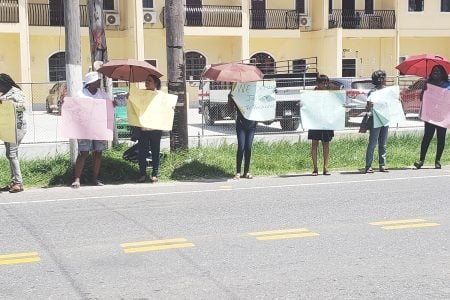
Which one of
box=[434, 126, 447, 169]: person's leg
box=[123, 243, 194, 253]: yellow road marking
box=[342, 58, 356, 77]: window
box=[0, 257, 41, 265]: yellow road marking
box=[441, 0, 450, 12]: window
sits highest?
box=[441, 0, 450, 12]: window

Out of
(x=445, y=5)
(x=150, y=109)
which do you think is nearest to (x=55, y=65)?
(x=150, y=109)

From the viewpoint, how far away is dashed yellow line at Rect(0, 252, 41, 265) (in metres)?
6.25

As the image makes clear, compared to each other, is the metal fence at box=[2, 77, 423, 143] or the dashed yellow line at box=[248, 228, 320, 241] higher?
the metal fence at box=[2, 77, 423, 143]

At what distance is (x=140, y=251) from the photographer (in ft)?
21.7

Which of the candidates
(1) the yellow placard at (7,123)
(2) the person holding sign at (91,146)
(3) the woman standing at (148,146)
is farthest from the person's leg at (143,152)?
(1) the yellow placard at (7,123)

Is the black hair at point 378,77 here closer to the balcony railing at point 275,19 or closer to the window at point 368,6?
the balcony railing at point 275,19

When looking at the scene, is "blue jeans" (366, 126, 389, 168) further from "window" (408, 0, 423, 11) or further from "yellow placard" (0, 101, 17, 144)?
"window" (408, 0, 423, 11)

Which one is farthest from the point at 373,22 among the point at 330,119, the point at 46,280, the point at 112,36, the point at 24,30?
the point at 46,280

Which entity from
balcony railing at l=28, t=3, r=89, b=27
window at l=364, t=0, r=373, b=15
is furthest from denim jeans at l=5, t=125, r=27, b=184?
window at l=364, t=0, r=373, b=15

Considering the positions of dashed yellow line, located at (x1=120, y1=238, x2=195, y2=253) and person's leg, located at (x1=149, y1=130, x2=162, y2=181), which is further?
person's leg, located at (x1=149, y1=130, x2=162, y2=181)

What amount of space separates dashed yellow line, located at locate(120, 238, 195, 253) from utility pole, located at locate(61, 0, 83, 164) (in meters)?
4.92

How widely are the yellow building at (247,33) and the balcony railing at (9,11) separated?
0.04 metres

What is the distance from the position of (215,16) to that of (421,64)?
67.2 ft

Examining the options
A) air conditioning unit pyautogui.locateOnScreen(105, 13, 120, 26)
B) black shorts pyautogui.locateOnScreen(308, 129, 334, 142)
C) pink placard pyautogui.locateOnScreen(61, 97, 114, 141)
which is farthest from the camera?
air conditioning unit pyautogui.locateOnScreen(105, 13, 120, 26)
